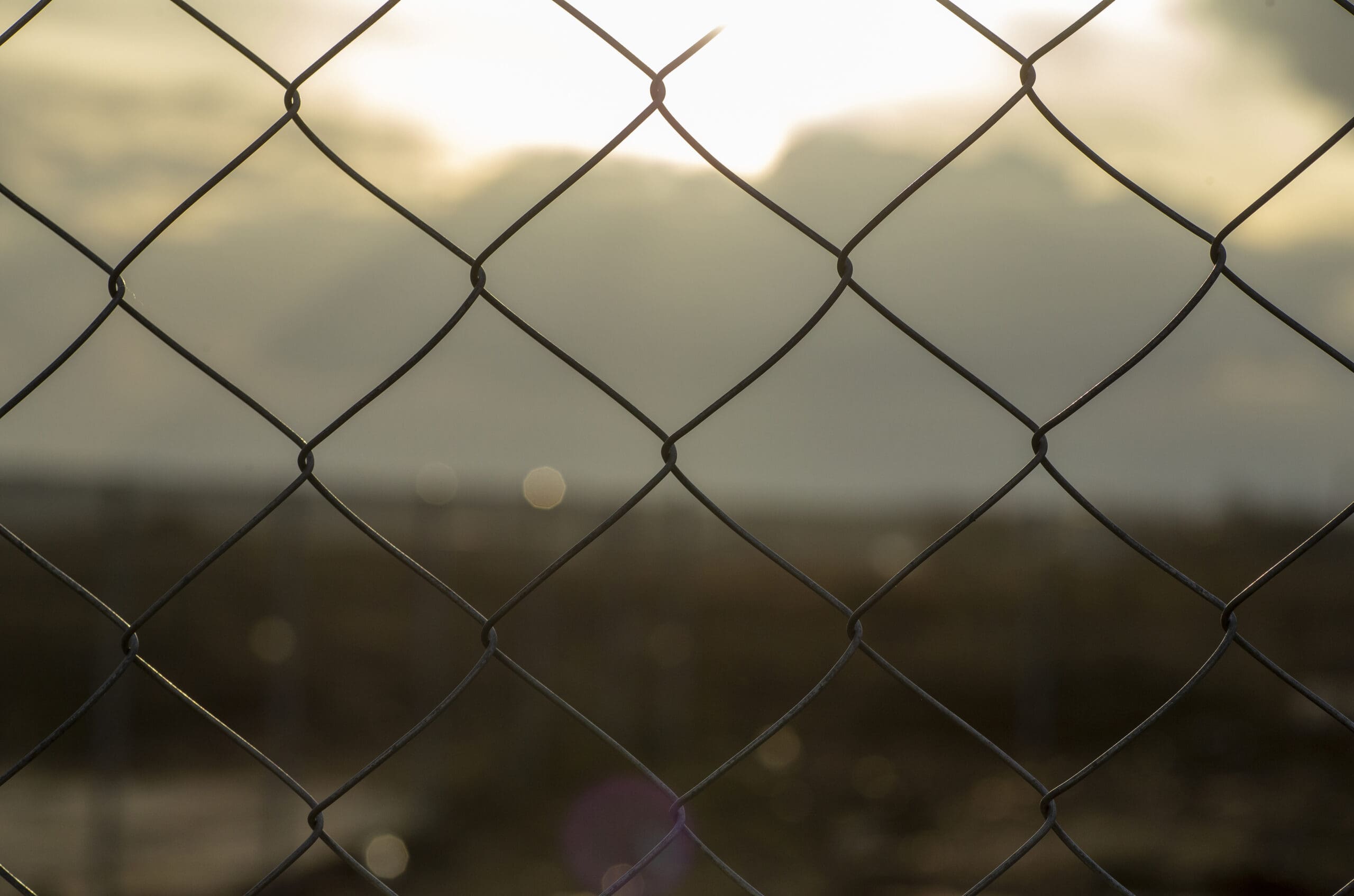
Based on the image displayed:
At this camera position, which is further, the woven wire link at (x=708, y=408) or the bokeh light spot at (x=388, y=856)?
the bokeh light spot at (x=388, y=856)

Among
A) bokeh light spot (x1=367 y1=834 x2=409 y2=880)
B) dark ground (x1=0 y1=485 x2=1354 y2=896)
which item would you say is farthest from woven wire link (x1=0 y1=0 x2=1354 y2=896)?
bokeh light spot (x1=367 y1=834 x2=409 y2=880)

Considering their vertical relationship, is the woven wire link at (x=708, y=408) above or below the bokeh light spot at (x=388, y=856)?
above

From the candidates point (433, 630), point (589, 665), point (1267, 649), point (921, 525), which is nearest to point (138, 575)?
point (433, 630)

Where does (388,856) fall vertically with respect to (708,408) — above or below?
below

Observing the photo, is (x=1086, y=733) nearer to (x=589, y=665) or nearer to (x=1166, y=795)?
(x=1166, y=795)

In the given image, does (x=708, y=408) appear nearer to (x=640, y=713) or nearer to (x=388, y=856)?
(x=388, y=856)

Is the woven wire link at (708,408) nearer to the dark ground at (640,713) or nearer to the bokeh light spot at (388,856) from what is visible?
the dark ground at (640,713)

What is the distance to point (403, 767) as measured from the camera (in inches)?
311

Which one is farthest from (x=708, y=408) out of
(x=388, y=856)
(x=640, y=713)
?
(x=640, y=713)

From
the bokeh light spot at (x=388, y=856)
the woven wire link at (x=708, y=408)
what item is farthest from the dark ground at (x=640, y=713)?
the woven wire link at (x=708, y=408)

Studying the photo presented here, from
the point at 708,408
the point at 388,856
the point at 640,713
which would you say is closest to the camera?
the point at 708,408

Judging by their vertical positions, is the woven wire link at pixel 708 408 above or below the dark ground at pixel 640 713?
above

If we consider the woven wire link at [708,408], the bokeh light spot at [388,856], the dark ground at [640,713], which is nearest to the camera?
the woven wire link at [708,408]

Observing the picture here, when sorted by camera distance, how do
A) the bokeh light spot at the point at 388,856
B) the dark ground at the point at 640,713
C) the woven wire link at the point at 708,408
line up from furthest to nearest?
the dark ground at the point at 640,713, the bokeh light spot at the point at 388,856, the woven wire link at the point at 708,408
